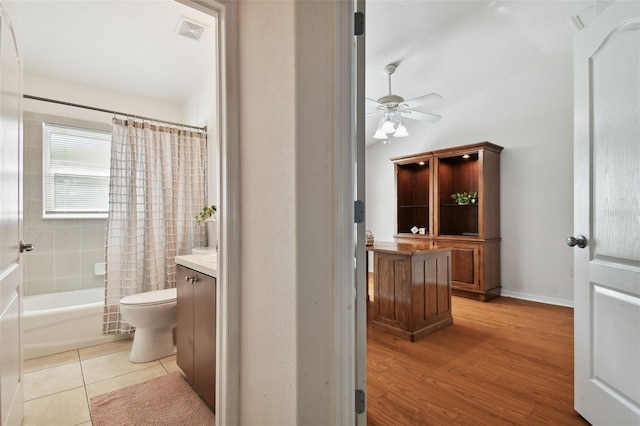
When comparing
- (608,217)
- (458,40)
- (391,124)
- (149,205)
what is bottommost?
(608,217)

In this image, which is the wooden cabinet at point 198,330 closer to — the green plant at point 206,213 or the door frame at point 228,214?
the door frame at point 228,214

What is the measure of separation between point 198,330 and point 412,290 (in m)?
1.74

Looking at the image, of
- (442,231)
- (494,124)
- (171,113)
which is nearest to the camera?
(171,113)

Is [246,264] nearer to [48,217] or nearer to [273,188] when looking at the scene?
[273,188]

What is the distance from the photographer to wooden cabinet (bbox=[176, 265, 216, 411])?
5.17 ft

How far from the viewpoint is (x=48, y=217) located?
10.0 feet

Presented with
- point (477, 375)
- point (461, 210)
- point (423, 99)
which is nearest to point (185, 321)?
point (477, 375)

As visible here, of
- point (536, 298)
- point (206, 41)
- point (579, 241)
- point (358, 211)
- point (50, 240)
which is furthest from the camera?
point (536, 298)

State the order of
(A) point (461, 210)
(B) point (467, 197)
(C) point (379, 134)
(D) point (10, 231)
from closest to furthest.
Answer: (D) point (10, 231) → (C) point (379, 134) → (B) point (467, 197) → (A) point (461, 210)

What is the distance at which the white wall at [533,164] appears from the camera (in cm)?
357

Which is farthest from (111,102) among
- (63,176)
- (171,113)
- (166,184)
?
(166,184)

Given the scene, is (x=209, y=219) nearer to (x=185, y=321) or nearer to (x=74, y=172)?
(x=185, y=321)

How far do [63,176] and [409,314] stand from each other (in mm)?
3734

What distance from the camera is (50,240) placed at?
3078mm
